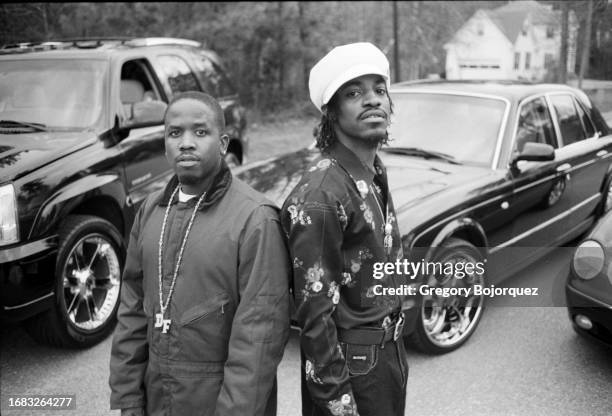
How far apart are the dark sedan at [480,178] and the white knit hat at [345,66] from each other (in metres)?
1.63

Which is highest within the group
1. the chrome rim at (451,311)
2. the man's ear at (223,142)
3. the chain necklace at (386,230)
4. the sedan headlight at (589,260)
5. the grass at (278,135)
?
the man's ear at (223,142)

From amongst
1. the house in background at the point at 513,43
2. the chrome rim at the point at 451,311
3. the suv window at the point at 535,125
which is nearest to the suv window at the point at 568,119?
the suv window at the point at 535,125

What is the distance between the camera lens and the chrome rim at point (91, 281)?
3.68 metres

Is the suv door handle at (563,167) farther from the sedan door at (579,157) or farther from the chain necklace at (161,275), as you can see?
the chain necklace at (161,275)

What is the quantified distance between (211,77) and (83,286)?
10.5 ft

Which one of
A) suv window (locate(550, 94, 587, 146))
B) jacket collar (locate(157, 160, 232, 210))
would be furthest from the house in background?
jacket collar (locate(157, 160, 232, 210))

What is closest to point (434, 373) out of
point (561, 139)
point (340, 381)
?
point (340, 381)

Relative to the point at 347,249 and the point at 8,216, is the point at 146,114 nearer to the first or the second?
the point at 8,216

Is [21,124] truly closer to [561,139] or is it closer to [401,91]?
[401,91]

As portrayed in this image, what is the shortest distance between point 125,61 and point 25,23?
2.79 ft

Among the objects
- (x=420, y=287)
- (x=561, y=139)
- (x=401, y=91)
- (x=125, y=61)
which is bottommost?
(x=420, y=287)

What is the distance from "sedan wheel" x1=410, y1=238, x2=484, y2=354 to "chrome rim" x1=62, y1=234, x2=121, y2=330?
78.4 inches

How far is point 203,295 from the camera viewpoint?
182cm

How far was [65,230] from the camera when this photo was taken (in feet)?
11.8
